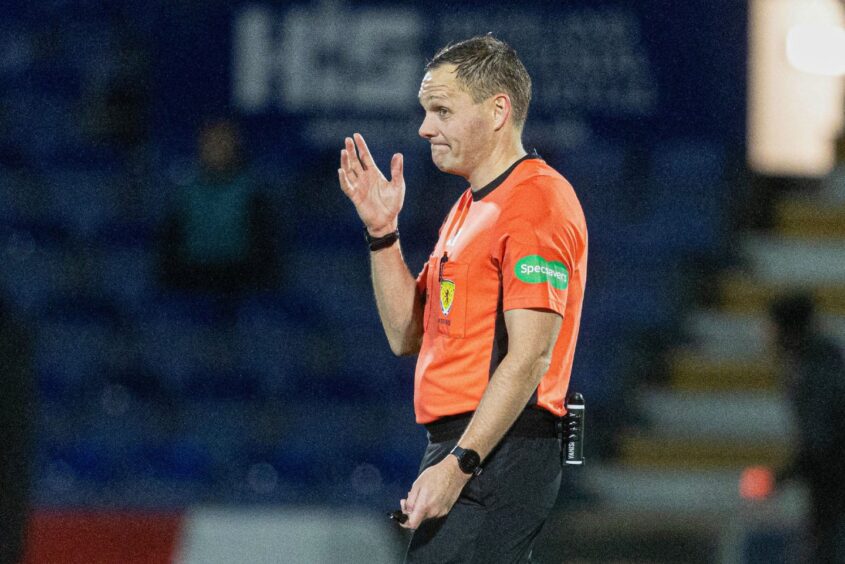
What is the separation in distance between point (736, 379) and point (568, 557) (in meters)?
1.86

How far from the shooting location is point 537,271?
2633 millimetres

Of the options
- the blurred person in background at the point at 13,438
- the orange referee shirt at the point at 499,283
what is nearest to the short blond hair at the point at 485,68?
the orange referee shirt at the point at 499,283

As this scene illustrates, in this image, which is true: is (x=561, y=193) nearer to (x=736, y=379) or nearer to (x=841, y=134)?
(x=736, y=379)

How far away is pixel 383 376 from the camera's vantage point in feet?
22.7

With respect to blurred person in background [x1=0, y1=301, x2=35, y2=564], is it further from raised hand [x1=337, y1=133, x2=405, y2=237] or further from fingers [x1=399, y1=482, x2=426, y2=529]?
fingers [x1=399, y1=482, x2=426, y2=529]

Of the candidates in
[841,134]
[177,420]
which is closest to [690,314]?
[841,134]

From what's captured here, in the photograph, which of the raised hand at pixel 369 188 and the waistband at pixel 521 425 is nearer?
the waistband at pixel 521 425

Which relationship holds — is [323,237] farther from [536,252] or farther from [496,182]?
[536,252]

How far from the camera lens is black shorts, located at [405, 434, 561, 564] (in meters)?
2.71

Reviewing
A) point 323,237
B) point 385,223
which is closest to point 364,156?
point 385,223

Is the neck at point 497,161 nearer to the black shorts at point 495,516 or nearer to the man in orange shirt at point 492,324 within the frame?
the man in orange shirt at point 492,324

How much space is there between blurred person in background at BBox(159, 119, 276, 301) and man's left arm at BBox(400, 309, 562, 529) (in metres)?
4.33

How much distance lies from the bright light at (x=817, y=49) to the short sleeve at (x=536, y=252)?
6.01m

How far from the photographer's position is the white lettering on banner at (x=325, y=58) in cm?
783
